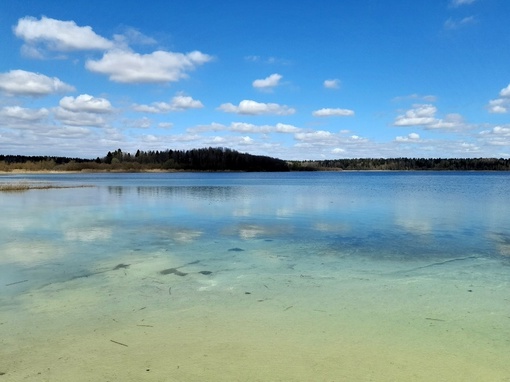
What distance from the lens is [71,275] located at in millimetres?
6598

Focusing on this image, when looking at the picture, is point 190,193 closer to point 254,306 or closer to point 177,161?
point 254,306

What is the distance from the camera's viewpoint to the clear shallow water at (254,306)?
3602 mm

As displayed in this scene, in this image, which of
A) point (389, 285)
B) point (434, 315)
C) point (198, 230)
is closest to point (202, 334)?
point (434, 315)

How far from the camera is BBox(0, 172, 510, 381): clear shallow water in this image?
360cm

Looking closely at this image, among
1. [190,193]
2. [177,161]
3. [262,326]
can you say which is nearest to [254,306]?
[262,326]

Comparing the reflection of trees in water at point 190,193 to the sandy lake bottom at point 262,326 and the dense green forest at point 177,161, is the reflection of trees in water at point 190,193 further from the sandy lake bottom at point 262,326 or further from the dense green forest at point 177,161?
the dense green forest at point 177,161

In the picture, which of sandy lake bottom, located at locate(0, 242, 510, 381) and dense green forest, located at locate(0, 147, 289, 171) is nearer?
sandy lake bottom, located at locate(0, 242, 510, 381)

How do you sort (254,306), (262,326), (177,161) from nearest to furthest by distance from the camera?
(262,326) < (254,306) < (177,161)

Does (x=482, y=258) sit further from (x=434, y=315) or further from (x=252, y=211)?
(x=252, y=211)

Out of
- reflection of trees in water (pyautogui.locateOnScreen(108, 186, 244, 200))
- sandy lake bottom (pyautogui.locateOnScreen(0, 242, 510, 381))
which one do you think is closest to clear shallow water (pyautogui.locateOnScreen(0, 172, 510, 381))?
sandy lake bottom (pyautogui.locateOnScreen(0, 242, 510, 381))

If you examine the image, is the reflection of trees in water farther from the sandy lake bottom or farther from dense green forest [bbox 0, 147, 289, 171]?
dense green forest [bbox 0, 147, 289, 171]

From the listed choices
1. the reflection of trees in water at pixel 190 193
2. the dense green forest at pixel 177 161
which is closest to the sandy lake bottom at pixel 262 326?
the reflection of trees in water at pixel 190 193

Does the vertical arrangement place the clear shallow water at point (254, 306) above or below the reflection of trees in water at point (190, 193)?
above

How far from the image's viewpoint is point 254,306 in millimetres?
5105
